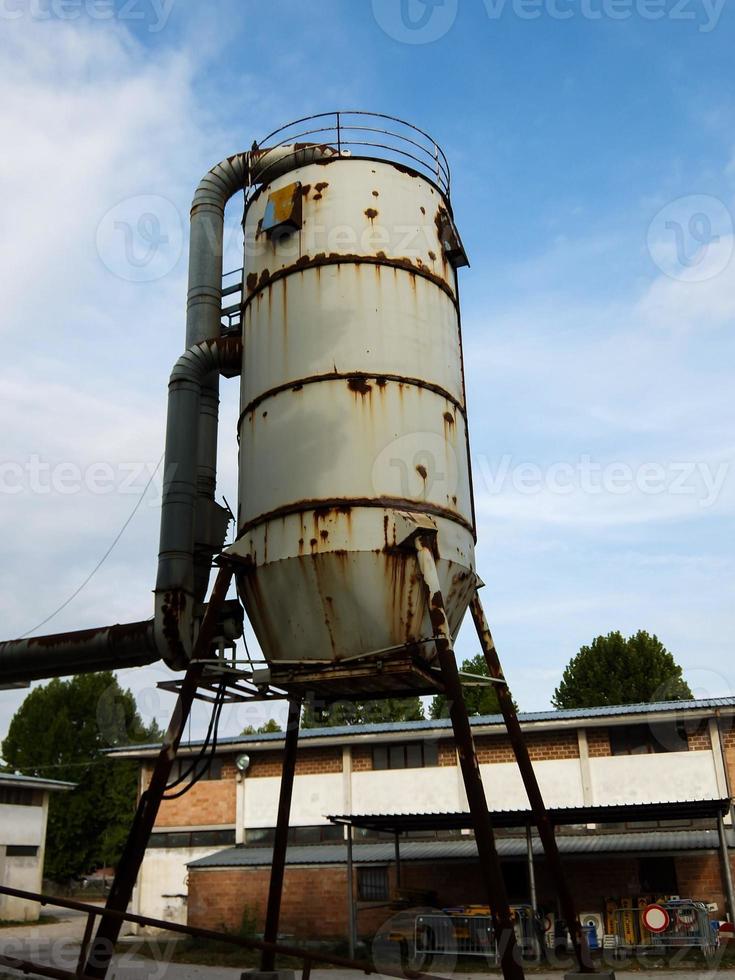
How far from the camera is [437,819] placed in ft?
66.3

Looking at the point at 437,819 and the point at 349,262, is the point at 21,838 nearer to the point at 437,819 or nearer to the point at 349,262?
the point at 437,819

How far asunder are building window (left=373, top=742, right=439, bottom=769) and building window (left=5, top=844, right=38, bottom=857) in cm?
1789

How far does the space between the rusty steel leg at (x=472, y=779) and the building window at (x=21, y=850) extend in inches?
1227

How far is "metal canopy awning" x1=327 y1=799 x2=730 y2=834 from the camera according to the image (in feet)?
60.6

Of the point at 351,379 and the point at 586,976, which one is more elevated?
the point at 351,379

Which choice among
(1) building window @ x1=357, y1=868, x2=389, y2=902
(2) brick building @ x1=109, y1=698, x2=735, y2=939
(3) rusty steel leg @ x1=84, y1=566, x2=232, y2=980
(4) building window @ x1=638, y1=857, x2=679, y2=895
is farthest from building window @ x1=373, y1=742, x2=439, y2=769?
(3) rusty steel leg @ x1=84, y1=566, x2=232, y2=980

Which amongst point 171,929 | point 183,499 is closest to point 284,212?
point 183,499

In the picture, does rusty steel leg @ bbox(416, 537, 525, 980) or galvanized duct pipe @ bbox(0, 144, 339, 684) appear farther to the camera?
galvanized duct pipe @ bbox(0, 144, 339, 684)

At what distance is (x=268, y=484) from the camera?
11.8 meters

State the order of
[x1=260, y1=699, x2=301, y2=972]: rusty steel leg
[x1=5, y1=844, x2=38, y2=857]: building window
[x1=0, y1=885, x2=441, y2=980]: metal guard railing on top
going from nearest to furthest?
[x1=0, y1=885, x2=441, y2=980]: metal guard railing on top → [x1=260, y1=699, x2=301, y2=972]: rusty steel leg → [x1=5, y1=844, x2=38, y2=857]: building window

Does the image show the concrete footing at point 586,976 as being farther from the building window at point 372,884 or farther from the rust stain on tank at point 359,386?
the building window at point 372,884

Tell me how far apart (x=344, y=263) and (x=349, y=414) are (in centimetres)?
231

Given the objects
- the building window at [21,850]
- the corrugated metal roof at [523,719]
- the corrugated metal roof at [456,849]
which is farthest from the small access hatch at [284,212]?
the building window at [21,850]

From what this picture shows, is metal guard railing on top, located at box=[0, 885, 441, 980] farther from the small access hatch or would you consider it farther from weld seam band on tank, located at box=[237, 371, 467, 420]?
the small access hatch
